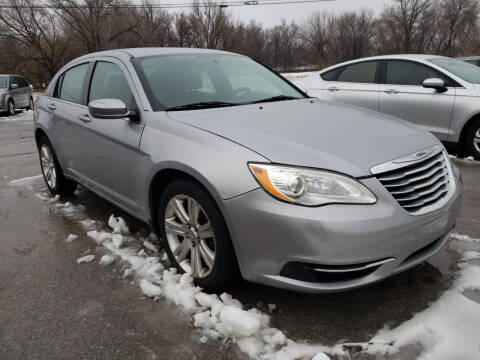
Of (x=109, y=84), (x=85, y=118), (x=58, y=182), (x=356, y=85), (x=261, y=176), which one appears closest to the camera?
(x=261, y=176)

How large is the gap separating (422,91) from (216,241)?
484 centimetres

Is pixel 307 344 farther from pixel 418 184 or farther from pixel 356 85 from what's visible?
pixel 356 85

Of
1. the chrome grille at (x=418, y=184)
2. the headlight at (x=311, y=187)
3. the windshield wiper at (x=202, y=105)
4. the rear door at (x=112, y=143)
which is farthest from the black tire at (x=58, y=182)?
the chrome grille at (x=418, y=184)

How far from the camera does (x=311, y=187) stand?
206 cm

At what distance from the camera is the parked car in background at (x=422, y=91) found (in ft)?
18.5

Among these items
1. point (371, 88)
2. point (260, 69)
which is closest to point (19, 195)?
point (260, 69)

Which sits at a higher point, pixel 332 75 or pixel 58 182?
pixel 332 75

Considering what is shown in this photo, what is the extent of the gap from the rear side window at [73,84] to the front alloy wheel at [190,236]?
71.6 inches

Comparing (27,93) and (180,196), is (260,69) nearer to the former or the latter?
(180,196)

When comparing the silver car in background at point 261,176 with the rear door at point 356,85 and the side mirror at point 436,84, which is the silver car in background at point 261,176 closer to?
the side mirror at point 436,84

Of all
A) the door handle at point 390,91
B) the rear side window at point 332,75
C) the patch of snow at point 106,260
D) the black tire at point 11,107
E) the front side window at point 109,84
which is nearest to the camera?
the patch of snow at point 106,260

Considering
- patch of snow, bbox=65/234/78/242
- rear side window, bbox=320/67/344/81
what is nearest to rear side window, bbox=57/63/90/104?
patch of snow, bbox=65/234/78/242

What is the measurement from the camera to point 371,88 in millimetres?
6535

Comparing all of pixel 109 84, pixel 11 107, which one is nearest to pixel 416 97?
pixel 109 84
